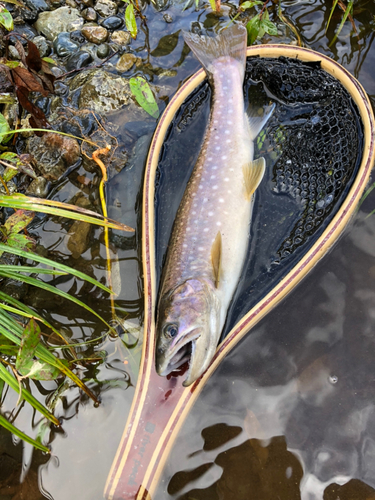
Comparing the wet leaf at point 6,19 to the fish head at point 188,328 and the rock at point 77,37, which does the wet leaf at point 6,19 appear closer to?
the rock at point 77,37

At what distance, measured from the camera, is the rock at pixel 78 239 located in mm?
2867

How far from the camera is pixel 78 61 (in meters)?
3.46

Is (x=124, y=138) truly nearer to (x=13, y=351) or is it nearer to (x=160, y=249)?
(x=160, y=249)

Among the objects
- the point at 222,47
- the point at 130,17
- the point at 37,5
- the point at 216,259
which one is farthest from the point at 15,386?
the point at 37,5

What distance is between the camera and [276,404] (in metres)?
2.35

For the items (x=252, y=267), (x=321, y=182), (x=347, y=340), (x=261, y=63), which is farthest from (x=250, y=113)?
(x=347, y=340)

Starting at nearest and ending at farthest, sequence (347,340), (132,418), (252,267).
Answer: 1. (132,418)
2. (347,340)
3. (252,267)

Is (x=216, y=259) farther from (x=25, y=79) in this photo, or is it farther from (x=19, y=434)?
(x=25, y=79)

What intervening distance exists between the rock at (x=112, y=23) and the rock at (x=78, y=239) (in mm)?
2207

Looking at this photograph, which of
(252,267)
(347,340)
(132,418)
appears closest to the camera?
(132,418)

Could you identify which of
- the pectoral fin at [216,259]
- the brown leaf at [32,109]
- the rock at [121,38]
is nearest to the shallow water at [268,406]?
the pectoral fin at [216,259]

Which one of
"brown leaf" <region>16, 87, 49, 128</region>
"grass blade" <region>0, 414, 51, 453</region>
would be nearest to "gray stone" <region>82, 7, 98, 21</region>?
"brown leaf" <region>16, 87, 49, 128</region>

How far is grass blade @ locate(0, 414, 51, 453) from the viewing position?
6.49ft

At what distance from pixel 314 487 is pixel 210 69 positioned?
3086 mm
